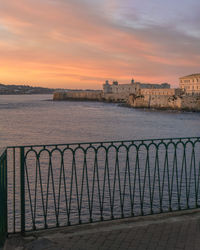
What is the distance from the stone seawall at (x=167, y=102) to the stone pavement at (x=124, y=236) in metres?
59.7

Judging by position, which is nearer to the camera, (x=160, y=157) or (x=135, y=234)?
(x=135, y=234)

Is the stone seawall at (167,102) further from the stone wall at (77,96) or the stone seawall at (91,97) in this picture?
the stone wall at (77,96)

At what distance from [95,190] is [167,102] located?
58868mm

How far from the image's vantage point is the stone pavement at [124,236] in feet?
10.8

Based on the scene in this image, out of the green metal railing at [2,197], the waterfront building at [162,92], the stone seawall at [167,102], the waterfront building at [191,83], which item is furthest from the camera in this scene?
the waterfront building at [191,83]

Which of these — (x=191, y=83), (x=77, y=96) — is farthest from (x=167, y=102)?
(x=77, y=96)

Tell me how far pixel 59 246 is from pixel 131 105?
261ft

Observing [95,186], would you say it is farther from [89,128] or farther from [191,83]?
[191,83]

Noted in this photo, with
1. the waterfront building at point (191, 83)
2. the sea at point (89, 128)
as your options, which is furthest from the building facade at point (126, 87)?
the sea at point (89, 128)

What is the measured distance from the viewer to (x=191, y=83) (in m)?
80.1

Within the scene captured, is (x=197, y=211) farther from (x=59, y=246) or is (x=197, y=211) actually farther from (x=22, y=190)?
(x=22, y=190)

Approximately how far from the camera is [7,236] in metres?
3.56

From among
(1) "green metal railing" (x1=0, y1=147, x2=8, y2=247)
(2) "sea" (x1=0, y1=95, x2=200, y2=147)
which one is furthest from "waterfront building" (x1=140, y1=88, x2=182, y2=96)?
(1) "green metal railing" (x1=0, y1=147, x2=8, y2=247)

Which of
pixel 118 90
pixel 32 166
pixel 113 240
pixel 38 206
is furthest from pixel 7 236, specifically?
pixel 118 90
